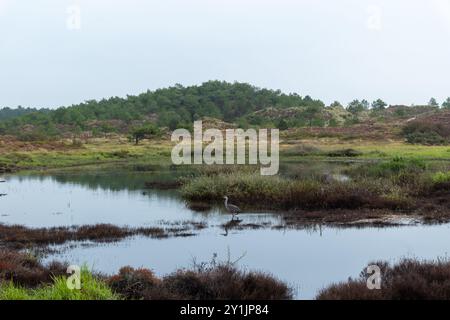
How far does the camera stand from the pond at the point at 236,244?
45.5 ft

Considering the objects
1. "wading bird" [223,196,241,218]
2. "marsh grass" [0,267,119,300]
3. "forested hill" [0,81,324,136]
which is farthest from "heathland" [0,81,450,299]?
"forested hill" [0,81,324,136]

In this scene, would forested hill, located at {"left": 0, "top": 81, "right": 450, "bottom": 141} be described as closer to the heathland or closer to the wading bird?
the heathland

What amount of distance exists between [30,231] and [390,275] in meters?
12.3

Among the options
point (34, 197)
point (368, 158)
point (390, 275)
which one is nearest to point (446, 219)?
point (390, 275)

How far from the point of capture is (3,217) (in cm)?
2331

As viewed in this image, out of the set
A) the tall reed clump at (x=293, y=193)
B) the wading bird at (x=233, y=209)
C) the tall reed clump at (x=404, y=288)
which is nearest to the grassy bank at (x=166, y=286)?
the tall reed clump at (x=404, y=288)

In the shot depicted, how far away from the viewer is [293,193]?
24.1 m

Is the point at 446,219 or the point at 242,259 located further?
the point at 446,219

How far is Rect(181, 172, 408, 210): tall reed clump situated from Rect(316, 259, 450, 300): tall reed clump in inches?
458

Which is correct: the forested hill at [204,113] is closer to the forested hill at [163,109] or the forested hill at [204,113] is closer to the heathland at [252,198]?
the forested hill at [163,109]

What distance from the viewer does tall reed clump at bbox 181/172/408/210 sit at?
23.0m

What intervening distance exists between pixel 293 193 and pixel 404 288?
550 inches

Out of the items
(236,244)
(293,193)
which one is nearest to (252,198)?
(293,193)
